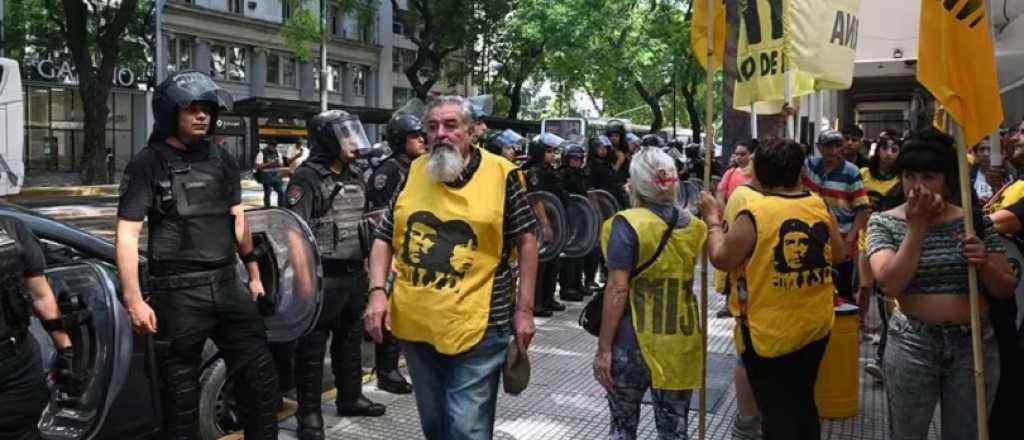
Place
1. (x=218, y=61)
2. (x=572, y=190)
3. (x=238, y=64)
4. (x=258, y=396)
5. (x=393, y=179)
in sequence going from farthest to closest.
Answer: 1. (x=238, y=64)
2. (x=218, y=61)
3. (x=572, y=190)
4. (x=393, y=179)
5. (x=258, y=396)

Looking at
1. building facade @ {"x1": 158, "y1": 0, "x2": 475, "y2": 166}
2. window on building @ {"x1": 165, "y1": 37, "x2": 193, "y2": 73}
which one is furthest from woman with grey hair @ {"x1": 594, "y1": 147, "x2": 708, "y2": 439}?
window on building @ {"x1": 165, "y1": 37, "x2": 193, "y2": 73}

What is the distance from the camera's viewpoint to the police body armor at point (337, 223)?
205 inches

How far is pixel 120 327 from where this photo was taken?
12.9ft

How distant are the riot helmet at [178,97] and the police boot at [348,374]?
6.16ft

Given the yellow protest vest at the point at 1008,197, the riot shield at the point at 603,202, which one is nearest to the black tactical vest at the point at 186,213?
the yellow protest vest at the point at 1008,197

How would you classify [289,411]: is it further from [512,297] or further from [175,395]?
[512,297]

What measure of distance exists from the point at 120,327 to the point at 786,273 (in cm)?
285

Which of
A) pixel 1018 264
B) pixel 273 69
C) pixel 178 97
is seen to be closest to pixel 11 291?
pixel 178 97

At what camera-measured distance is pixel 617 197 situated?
34.9 ft

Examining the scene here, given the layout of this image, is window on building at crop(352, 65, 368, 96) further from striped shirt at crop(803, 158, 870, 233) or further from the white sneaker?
the white sneaker

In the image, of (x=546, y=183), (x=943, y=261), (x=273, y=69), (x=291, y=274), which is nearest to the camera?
(x=943, y=261)

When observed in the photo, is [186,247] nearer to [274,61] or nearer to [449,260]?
[449,260]

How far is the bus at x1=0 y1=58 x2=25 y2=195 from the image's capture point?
64.5ft

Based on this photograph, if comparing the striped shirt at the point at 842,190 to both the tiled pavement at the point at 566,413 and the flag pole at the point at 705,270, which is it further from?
the flag pole at the point at 705,270
